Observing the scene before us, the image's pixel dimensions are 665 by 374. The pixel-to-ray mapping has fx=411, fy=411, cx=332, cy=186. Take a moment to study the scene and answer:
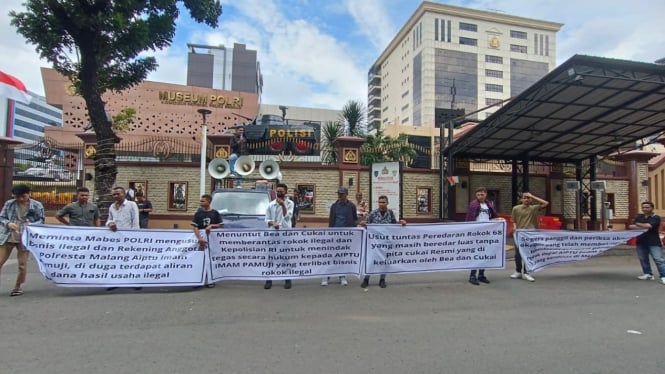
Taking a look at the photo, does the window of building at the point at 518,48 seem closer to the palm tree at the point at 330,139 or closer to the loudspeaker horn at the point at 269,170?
the palm tree at the point at 330,139

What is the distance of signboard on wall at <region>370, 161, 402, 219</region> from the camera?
15289 millimetres

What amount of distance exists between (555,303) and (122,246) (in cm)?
681

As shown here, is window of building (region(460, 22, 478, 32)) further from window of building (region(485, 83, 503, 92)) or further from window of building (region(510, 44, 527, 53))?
window of building (region(485, 83, 503, 92))

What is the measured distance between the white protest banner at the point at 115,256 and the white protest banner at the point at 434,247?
120 inches

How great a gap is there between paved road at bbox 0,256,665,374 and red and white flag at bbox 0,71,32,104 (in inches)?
206

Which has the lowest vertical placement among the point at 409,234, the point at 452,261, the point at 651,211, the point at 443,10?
the point at 452,261

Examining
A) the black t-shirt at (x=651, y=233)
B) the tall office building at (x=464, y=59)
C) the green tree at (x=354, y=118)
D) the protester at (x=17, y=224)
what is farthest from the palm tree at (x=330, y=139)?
the tall office building at (x=464, y=59)

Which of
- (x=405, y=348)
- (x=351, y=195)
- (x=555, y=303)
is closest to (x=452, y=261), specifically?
(x=555, y=303)

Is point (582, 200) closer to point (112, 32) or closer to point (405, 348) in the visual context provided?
point (405, 348)

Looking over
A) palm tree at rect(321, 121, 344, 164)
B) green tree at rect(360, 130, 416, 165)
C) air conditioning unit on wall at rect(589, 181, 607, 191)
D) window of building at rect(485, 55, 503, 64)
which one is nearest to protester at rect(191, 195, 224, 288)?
palm tree at rect(321, 121, 344, 164)

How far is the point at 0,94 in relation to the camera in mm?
9695

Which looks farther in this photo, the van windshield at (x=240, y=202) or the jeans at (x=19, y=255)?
the van windshield at (x=240, y=202)

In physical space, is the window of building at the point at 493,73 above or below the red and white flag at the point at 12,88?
above

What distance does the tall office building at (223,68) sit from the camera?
8544 cm
